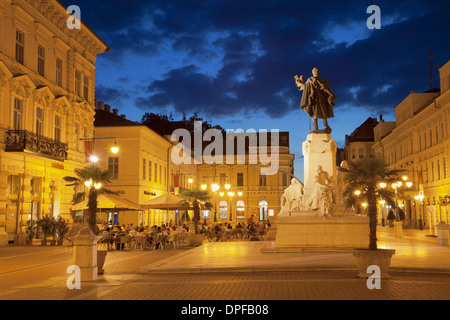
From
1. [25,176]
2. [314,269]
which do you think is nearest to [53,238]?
[25,176]

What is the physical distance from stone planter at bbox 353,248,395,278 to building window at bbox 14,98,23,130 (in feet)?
64.2

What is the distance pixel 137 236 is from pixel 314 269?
12516 millimetres

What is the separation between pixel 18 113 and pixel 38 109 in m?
2.06

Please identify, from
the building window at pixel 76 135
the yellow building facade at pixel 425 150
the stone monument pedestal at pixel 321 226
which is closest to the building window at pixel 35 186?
the building window at pixel 76 135

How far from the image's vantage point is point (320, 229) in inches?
711

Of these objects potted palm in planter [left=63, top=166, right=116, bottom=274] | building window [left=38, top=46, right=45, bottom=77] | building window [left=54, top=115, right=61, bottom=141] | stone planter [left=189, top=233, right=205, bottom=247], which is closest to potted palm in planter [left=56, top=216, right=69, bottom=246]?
potted palm in planter [left=63, top=166, right=116, bottom=274]

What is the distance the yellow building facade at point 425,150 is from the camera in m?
46.5

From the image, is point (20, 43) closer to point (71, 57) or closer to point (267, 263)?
point (71, 57)

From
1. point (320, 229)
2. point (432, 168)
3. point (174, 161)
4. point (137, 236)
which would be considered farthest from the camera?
point (174, 161)

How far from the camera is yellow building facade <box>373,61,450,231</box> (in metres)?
46.5

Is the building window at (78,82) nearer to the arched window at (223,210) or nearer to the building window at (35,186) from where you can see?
the building window at (35,186)

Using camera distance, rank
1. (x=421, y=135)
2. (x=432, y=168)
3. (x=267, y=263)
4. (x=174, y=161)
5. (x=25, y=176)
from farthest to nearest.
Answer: (x=174, y=161) < (x=421, y=135) < (x=432, y=168) < (x=25, y=176) < (x=267, y=263)

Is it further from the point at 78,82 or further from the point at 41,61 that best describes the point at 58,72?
the point at 78,82

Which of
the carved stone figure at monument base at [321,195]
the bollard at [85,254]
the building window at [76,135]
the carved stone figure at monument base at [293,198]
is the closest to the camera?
the bollard at [85,254]
